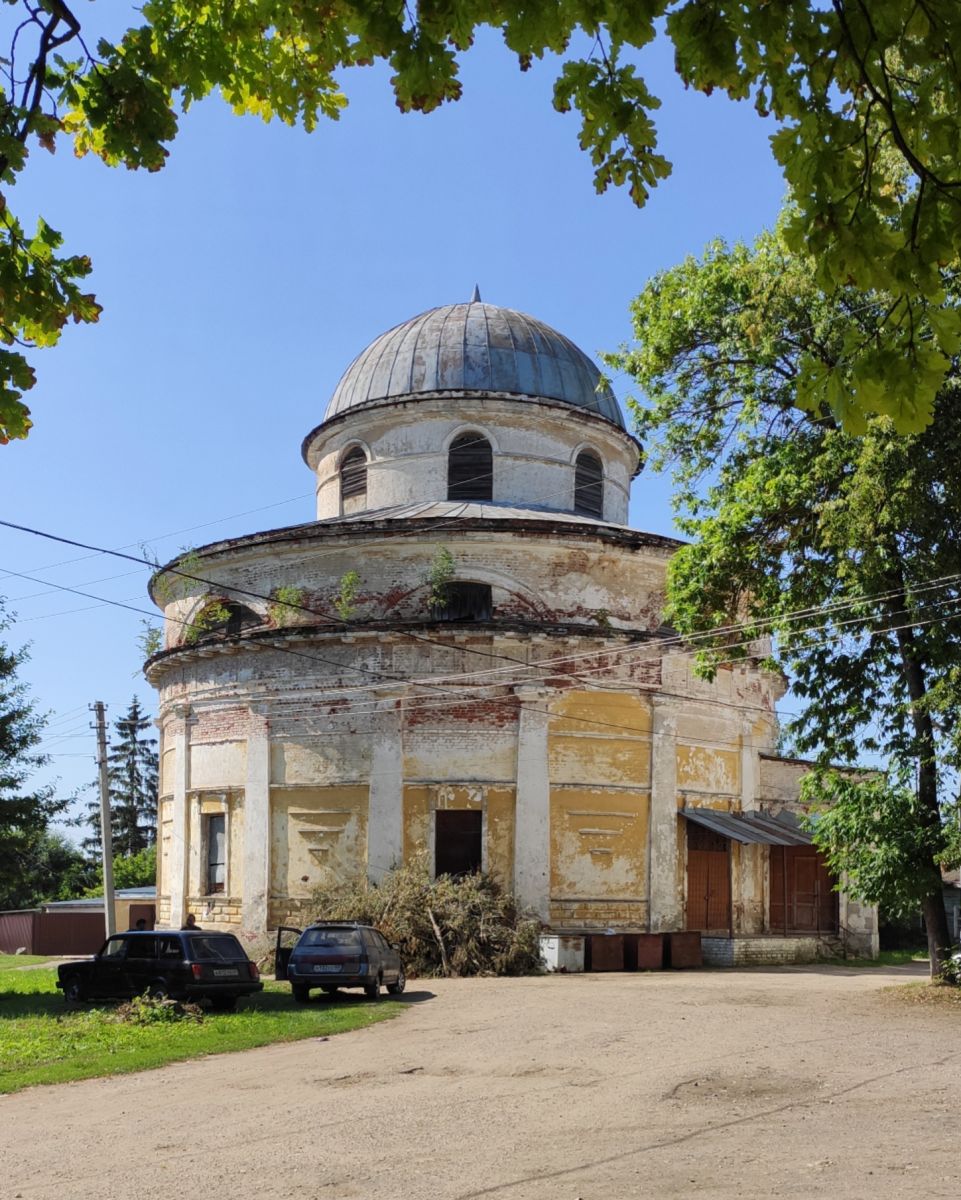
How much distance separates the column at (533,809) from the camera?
2700 cm

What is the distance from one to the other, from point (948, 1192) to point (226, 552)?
2485cm

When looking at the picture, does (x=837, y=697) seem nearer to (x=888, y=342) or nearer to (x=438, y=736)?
(x=438, y=736)

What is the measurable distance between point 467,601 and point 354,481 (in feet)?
21.0

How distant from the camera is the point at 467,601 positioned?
95.5 feet

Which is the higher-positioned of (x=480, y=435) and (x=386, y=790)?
(x=480, y=435)

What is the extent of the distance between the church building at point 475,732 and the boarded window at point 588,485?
128 cm

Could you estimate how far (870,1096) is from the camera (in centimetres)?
1109

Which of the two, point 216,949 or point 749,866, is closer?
point 216,949

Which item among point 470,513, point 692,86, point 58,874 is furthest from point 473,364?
point 58,874

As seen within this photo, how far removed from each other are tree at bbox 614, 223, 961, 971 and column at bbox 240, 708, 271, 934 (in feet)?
38.6

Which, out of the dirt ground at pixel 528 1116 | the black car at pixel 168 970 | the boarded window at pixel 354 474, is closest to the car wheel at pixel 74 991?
the black car at pixel 168 970

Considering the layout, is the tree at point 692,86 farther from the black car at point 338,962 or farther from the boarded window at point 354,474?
the boarded window at point 354,474

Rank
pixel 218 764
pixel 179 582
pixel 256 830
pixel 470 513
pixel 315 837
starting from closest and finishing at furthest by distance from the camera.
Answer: pixel 315 837, pixel 256 830, pixel 218 764, pixel 470 513, pixel 179 582

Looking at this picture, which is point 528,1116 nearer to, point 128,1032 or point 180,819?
point 128,1032
